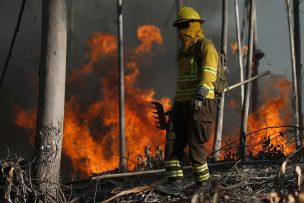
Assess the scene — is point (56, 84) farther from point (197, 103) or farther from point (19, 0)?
point (19, 0)

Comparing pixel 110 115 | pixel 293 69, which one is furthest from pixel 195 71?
pixel 110 115

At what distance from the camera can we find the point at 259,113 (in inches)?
700

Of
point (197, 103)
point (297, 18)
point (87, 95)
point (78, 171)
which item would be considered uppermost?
point (297, 18)

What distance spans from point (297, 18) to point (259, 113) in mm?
3562

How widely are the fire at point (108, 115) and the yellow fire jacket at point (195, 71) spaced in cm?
1048

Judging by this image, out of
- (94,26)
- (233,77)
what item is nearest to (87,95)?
(94,26)

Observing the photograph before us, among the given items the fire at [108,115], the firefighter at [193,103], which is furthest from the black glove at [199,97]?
the fire at [108,115]

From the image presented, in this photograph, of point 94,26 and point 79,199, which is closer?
point 79,199

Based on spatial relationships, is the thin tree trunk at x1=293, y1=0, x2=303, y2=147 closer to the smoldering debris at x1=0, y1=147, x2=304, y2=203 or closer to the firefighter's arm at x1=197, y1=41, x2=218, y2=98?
the smoldering debris at x1=0, y1=147, x2=304, y2=203

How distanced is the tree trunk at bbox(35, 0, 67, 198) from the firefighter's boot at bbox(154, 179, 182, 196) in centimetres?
118

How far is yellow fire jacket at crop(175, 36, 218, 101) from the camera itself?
19.6ft

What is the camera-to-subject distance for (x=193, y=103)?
5.95 meters

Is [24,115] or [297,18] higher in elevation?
[297,18]

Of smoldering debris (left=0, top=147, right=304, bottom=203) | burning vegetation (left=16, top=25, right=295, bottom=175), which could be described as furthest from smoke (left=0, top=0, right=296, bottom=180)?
smoldering debris (left=0, top=147, right=304, bottom=203)
